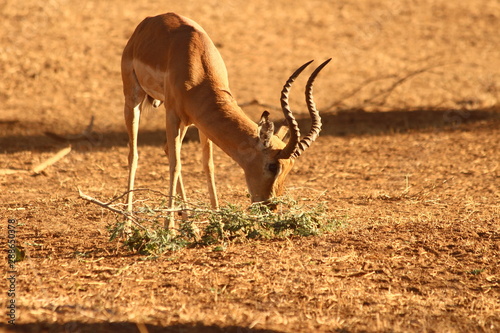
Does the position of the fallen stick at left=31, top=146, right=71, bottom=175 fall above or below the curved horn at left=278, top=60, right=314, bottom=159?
below

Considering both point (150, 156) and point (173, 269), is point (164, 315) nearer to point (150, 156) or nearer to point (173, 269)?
point (173, 269)

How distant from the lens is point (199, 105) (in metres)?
7.38

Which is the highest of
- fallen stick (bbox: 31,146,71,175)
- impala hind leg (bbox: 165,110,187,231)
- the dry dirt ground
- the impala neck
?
the impala neck

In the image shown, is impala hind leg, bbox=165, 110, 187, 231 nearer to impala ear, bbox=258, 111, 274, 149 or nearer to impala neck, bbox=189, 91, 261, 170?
impala neck, bbox=189, 91, 261, 170

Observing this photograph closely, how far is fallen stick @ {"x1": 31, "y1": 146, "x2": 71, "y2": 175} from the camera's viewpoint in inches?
422

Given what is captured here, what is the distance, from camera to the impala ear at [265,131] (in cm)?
686

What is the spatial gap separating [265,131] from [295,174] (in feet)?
13.5

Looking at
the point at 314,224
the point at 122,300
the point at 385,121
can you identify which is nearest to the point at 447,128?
the point at 385,121

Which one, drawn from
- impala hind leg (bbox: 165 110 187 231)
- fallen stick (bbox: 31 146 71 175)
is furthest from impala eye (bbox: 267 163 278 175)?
fallen stick (bbox: 31 146 71 175)

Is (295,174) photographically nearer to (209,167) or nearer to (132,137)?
(209,167)

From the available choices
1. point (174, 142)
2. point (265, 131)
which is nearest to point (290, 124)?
point (265, 131)

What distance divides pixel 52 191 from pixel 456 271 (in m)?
5.50

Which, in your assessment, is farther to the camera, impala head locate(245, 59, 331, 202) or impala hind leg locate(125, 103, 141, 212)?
impala hind leg locate(125, 103, 141, 212)

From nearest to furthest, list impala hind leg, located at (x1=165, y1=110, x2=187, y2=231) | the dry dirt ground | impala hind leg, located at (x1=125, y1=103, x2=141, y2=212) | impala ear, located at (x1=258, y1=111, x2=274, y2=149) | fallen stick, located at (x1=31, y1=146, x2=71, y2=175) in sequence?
the dry dirt ground
impala ear, located at (x1=258, y1=111, x2=274, y2=149)
impala hind leg, located at (x1=165, y1=110, x2=187, y2=231)
impala hind leg, located at (x1=125, y1=103, x2=141, y2=212)
fallen stick, located at (x1=31, y1=146, x2=71, y2=175)
